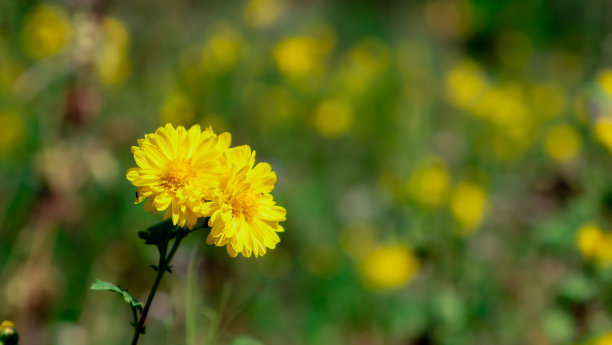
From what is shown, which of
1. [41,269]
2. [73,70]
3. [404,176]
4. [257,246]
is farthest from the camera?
[404,176]

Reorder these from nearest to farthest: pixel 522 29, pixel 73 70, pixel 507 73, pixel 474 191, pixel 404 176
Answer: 1. pixel 73 70
2. pixel 474 191
3. pixel 404 176
4. pixel 507 73
5. pixel 522 29

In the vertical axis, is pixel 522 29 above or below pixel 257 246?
above

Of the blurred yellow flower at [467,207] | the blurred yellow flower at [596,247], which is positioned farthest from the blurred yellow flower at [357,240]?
the blurred yellow flower at [596,247]

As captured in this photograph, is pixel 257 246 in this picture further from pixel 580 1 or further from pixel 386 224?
pixel 580 1

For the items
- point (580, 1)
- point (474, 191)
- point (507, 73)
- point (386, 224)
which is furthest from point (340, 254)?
point (580, 1)

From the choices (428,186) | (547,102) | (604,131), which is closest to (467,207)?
(428,186)

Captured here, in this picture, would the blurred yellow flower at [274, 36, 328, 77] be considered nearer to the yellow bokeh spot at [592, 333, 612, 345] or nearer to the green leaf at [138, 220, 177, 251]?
the yellow bokeh spot at [592, 333, 612, 345]
